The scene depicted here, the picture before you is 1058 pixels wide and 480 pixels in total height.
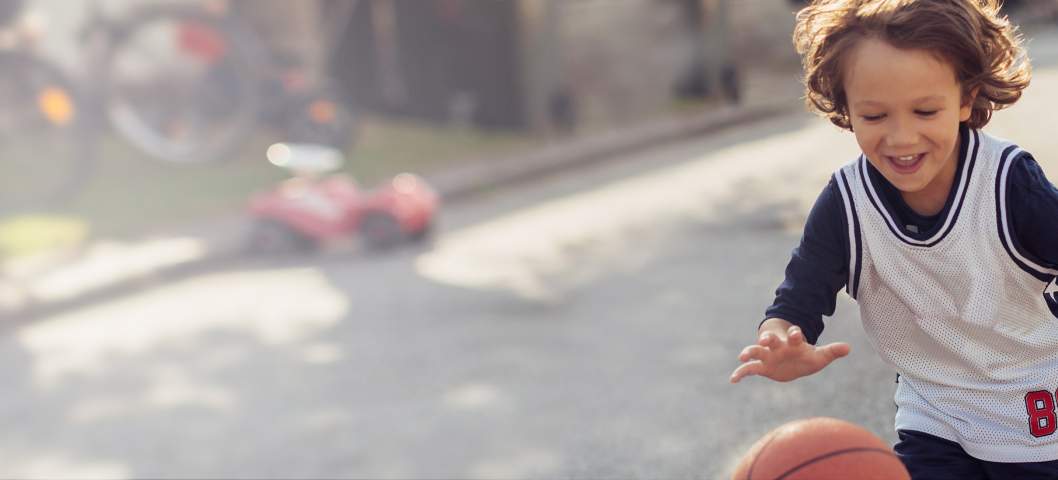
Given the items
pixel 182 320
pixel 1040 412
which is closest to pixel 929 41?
pixel 1040 412

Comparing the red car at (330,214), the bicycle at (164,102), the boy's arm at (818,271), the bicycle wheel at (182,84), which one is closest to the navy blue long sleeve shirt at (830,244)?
the boy's arm at (818,271)

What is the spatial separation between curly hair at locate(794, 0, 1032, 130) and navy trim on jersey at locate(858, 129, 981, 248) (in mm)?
75

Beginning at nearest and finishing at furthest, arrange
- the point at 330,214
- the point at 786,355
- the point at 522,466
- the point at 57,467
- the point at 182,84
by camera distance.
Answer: the point at 786,355 < the point at 522,466 < the point at 57,467 < the point at 330,214 < the point at 182,84

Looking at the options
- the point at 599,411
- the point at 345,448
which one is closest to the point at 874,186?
the point at 599,411

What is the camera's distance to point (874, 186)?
8.41 ft

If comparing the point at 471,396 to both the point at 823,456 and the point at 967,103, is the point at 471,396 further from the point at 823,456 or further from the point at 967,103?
the point at 967,103

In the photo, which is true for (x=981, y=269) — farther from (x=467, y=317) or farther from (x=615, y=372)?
(x=467, y=317)

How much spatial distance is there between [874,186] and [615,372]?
2.75 metres

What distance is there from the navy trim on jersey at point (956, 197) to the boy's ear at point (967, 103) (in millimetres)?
37

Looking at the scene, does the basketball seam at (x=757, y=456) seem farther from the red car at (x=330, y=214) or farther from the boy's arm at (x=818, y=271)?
the red car at (x=330, y=214)

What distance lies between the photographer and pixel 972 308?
252cm

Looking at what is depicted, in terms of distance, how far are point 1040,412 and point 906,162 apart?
57cm

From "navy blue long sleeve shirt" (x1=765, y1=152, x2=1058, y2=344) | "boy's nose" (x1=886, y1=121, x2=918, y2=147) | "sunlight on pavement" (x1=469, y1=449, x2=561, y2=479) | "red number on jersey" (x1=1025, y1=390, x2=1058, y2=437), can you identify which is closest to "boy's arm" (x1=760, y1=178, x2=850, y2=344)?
"navy blue long sleeve shirt" (x1=765, y1=152, x2=1058, y2=344)

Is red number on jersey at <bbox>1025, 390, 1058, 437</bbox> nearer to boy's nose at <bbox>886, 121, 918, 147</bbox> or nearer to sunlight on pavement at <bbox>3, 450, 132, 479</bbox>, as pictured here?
boy's nose at <bbox>886, 121, 918, 147</bbox>
